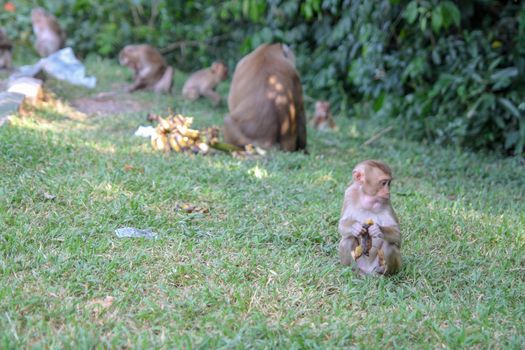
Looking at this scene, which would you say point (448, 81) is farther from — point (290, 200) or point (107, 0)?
point (107, 0)

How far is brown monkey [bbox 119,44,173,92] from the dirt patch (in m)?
0.72

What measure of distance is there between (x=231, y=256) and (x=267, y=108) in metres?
2.81

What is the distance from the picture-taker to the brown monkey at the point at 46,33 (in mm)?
10602

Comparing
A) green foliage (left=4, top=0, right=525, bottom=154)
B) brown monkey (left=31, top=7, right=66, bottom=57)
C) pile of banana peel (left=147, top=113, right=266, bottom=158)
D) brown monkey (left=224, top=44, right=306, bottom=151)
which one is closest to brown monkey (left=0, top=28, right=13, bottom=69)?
brown monkey (left=31, top=7, right=66, bottom=57)

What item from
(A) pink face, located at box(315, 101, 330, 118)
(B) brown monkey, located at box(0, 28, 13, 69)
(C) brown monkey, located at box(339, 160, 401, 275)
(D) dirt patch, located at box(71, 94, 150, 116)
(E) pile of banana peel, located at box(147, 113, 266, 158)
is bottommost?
(D) dirt patch, located at box(71, 94, 150, 116)

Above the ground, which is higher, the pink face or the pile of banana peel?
the pile of banana peel

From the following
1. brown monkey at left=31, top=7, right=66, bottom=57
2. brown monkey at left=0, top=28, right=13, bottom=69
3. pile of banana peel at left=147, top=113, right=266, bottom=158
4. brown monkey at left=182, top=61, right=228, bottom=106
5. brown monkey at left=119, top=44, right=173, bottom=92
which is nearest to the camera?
pile of banana peel at left=147, top=113, right=266, bottom=158

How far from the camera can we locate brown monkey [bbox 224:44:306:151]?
611 cm

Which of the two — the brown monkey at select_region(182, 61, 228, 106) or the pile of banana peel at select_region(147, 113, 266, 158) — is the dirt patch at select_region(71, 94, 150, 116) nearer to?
the brown monkey at select_region(182, 61, 228, 106)

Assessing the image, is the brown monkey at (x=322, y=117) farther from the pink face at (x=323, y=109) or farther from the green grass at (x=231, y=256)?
the green grass at (x=231, y=256)

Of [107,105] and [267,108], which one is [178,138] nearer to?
[267,108]

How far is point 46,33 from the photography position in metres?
10.6

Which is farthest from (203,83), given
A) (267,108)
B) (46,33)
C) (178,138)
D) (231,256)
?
(231,256)

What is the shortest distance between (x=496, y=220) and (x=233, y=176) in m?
1.88
